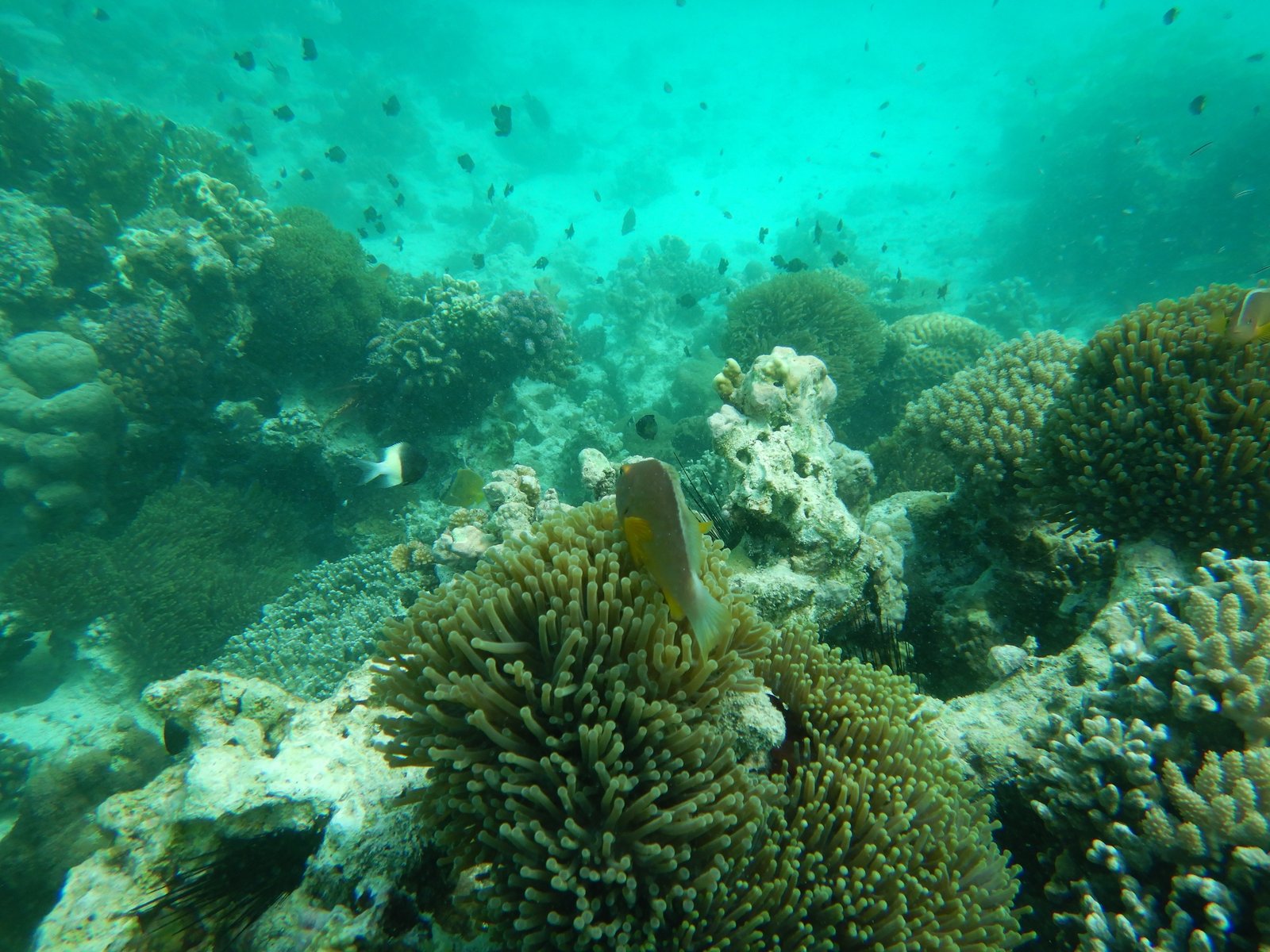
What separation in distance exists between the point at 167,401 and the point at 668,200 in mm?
40708

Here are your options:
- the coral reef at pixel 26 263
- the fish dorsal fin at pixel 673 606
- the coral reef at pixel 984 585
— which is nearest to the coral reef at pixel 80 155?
the coral reef at pixel 26 263

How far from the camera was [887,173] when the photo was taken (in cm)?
4772

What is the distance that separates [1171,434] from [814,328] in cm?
630

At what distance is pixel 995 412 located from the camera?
4629 mm

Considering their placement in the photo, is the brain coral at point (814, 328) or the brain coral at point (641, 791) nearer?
the brain coral at point (641, 791)

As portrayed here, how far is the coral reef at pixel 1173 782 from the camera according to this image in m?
1.92

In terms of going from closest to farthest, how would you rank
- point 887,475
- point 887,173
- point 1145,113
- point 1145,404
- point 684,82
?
point 1145,404 → point 887,475 → point 1145,113 → point 887,173 → point 684,82

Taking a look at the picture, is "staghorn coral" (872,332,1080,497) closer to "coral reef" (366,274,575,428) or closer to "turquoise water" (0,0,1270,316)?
"coral reef" (366,274,575,428)

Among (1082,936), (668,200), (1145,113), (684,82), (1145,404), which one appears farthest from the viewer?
(684,82)

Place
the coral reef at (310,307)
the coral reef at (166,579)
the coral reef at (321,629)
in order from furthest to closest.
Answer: the coral reef at (310,307)
the coral reef at (166,579)
the coral reef at (321,629)

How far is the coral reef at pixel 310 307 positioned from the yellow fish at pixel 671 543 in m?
8.94

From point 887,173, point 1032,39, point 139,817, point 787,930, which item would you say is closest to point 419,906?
point 787,930

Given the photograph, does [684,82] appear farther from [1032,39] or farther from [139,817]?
[139,817]

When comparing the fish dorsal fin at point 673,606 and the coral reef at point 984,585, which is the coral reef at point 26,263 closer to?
the fish dorsal fin at point 673,606
